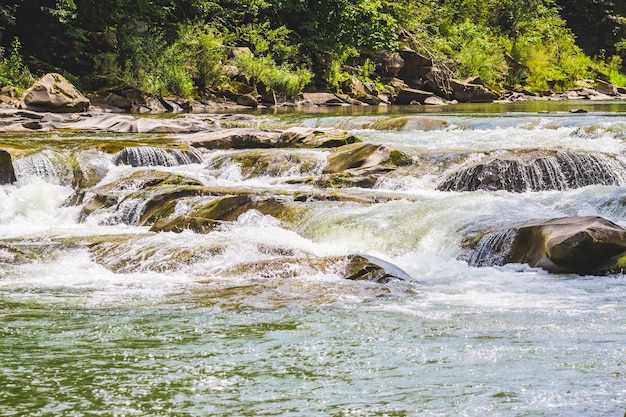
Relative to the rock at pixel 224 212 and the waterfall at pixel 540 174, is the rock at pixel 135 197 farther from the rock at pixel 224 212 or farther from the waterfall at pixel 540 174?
the waterfall at pixel 540 174

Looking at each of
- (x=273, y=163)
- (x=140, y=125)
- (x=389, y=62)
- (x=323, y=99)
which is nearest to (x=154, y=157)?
(x=273, y=163)

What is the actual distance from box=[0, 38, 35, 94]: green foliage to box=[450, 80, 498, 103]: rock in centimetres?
1630

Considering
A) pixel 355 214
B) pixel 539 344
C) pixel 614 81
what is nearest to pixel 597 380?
pixel 539 344

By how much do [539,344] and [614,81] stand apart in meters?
42.4

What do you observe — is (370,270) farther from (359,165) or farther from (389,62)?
(389,62)

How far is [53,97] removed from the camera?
21.5 m

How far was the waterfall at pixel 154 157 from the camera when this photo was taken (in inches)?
595

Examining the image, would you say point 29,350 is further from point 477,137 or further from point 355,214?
point 477,137

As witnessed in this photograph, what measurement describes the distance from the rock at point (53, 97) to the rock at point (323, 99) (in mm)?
9609

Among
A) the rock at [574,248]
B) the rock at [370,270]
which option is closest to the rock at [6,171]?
the rock at [370,270]

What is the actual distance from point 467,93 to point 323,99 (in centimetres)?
631

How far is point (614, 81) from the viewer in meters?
43.8

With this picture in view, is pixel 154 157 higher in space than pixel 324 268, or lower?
higher

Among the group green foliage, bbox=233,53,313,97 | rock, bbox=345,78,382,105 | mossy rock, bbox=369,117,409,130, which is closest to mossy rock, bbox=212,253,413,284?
mossy rock, bbox=369,117,409,130
